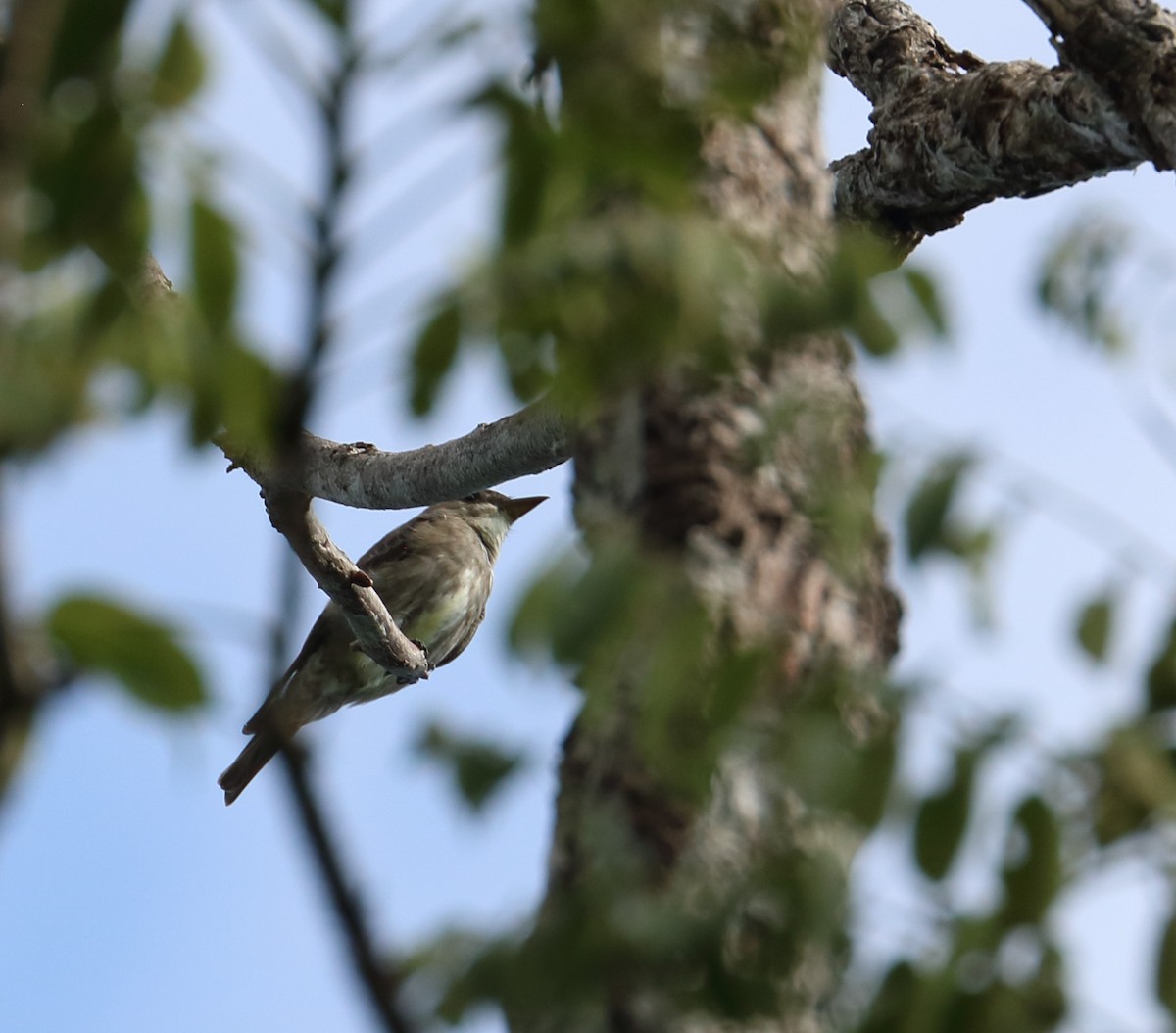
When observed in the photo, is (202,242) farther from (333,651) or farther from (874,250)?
(333,651)

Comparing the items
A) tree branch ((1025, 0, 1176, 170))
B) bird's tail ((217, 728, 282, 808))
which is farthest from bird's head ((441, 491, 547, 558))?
tree branch ((1025, 0, 1176, 170))

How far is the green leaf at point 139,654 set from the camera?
4.81ft

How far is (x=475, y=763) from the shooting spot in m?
2.00

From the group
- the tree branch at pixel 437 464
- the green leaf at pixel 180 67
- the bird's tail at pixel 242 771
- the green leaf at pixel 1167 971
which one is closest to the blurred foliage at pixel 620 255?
the green leaf at pixel 180 67

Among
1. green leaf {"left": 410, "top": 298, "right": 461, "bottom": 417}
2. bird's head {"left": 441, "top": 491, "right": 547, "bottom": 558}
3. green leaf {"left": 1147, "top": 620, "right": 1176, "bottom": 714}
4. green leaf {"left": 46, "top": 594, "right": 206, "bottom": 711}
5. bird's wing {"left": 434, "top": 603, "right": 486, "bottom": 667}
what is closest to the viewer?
green leaf {"left": 46, "top": 594, "right": 206, "bottom": 711}

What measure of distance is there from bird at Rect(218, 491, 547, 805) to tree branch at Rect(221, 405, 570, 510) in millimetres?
1102

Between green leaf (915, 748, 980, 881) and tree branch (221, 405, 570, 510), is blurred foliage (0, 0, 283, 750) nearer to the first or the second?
green leaf (915, 748, 980, 881)

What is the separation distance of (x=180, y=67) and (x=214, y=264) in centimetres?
27

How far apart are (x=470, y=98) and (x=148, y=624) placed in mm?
698

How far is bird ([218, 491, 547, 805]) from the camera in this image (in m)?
7.73

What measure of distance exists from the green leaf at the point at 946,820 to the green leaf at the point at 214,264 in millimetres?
1004

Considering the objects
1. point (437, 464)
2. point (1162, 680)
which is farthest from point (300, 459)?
point (437, 464)

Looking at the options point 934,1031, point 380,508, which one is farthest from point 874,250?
point 380,508

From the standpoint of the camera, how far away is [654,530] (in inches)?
89.5
